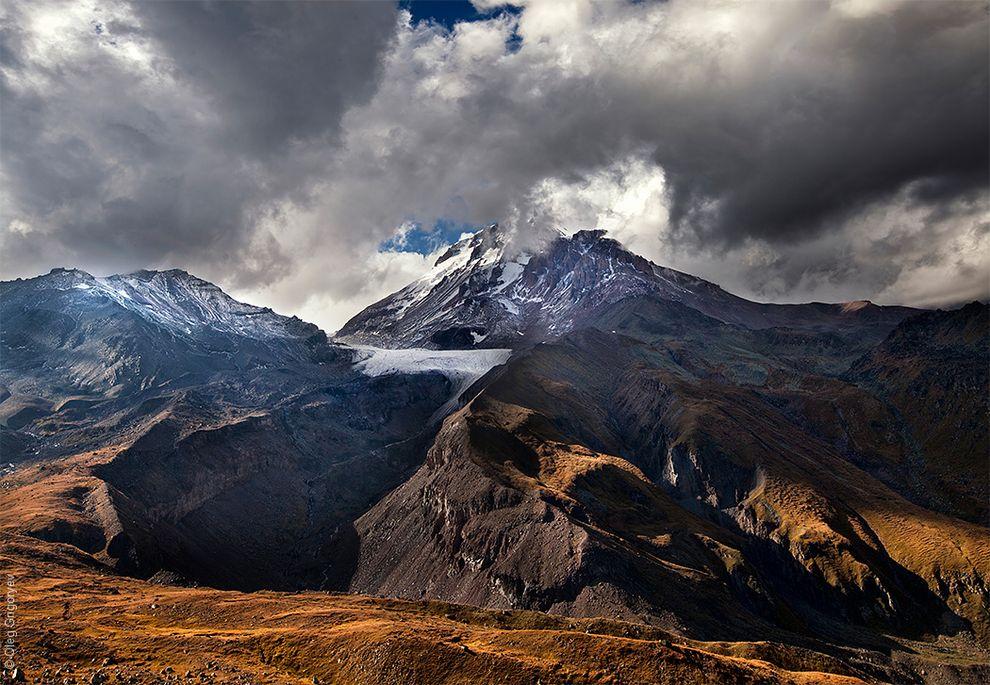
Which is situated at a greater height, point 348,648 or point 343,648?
point 348,648

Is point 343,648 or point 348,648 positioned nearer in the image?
point 348,648

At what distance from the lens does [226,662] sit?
284ft

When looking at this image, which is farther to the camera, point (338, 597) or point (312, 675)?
point (338, 597)

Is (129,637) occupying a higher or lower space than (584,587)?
lower

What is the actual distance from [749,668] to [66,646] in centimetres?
9432

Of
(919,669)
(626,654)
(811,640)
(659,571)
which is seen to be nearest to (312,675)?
(626,654)

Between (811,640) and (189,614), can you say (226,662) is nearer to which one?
(189,614)

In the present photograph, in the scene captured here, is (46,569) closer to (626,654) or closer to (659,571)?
(626,654)

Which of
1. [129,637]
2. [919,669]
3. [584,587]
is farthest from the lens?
[919,669]

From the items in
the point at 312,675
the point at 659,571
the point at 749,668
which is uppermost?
the point at 659,571

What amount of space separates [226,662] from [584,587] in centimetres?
12084

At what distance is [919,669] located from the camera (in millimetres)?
199375

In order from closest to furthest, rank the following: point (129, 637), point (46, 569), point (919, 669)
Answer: point (129, 637)
point (46, 569)
point (919, 669)

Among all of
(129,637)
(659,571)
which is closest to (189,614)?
(129,637)
